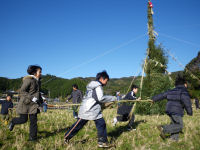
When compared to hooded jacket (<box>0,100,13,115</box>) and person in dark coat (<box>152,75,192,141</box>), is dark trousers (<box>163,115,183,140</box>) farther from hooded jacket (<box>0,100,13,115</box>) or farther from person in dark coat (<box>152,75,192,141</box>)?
hooded jacket (<box>0,100,13,115</box>)

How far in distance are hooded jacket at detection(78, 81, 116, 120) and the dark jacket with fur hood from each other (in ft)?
4.24

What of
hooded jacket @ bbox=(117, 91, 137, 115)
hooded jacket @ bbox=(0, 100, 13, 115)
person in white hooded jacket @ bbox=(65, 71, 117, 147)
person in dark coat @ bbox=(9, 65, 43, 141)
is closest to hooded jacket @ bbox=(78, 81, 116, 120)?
person in white hooded jacket @ bbox=(65, 71, 117, 147)

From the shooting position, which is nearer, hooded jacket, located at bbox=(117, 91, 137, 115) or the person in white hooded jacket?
the person in white hooded jacket

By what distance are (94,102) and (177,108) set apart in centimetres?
213

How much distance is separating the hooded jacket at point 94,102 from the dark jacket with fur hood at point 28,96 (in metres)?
1.29

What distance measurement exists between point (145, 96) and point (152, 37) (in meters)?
3.11

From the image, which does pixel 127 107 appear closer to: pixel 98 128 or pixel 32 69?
pixel 98 128

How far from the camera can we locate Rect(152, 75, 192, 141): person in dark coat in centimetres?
463

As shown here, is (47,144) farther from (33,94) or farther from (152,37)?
(152,37)

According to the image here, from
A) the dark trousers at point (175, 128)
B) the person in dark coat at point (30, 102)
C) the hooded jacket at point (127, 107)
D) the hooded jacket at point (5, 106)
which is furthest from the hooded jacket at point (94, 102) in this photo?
the hooded jacket at point (5, 106)

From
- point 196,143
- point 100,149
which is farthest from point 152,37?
point 100,149

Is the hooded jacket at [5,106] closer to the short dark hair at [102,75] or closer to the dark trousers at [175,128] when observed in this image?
the short dark hair at [102,75]

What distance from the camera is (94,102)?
423 centimetres

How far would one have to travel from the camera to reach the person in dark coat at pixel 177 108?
4633mm
